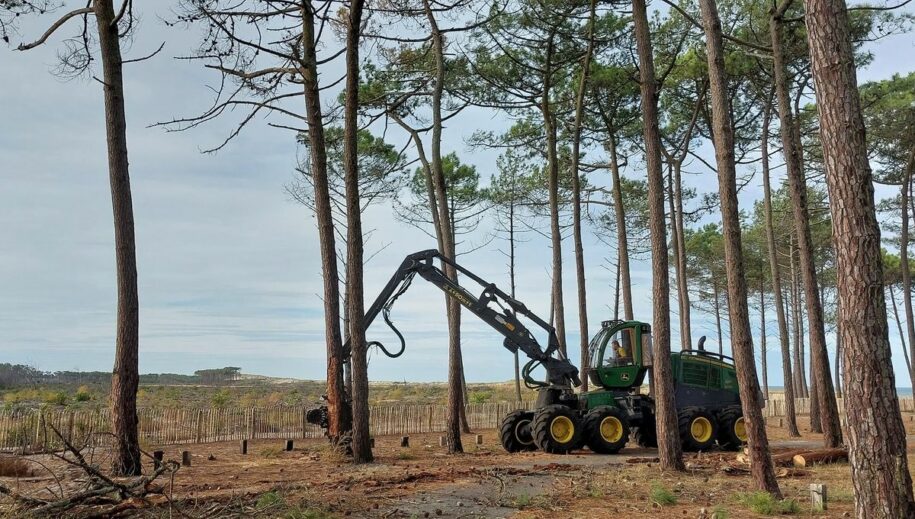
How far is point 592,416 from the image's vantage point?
45.8ft

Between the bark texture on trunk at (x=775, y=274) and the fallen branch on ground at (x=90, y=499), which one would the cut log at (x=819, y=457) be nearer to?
the bark texture on trunk at (x=775, y=274)

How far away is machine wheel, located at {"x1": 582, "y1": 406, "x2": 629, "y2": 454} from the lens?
1384 cm

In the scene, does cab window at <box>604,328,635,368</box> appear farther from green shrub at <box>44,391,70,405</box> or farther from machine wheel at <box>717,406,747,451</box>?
green shrub at <box>44,391,70,405</box>

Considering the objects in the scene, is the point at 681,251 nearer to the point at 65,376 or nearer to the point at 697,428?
the point at 697,428

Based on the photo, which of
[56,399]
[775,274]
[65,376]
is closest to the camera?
[775,274]

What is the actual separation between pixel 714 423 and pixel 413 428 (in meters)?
8.89

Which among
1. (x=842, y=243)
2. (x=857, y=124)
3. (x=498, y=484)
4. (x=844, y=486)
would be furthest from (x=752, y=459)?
(x=857, y=124)

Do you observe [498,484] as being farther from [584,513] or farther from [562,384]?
[562,384]

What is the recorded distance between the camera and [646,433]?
15.1 metres

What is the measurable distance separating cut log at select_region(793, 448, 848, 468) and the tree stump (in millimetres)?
4324

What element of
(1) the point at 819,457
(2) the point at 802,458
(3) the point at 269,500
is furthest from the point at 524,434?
(3) the point at 269,500

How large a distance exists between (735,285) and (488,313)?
22.5 feet

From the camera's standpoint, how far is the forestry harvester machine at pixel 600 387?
45.7 ft

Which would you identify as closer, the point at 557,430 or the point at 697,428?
the point at 557,430
